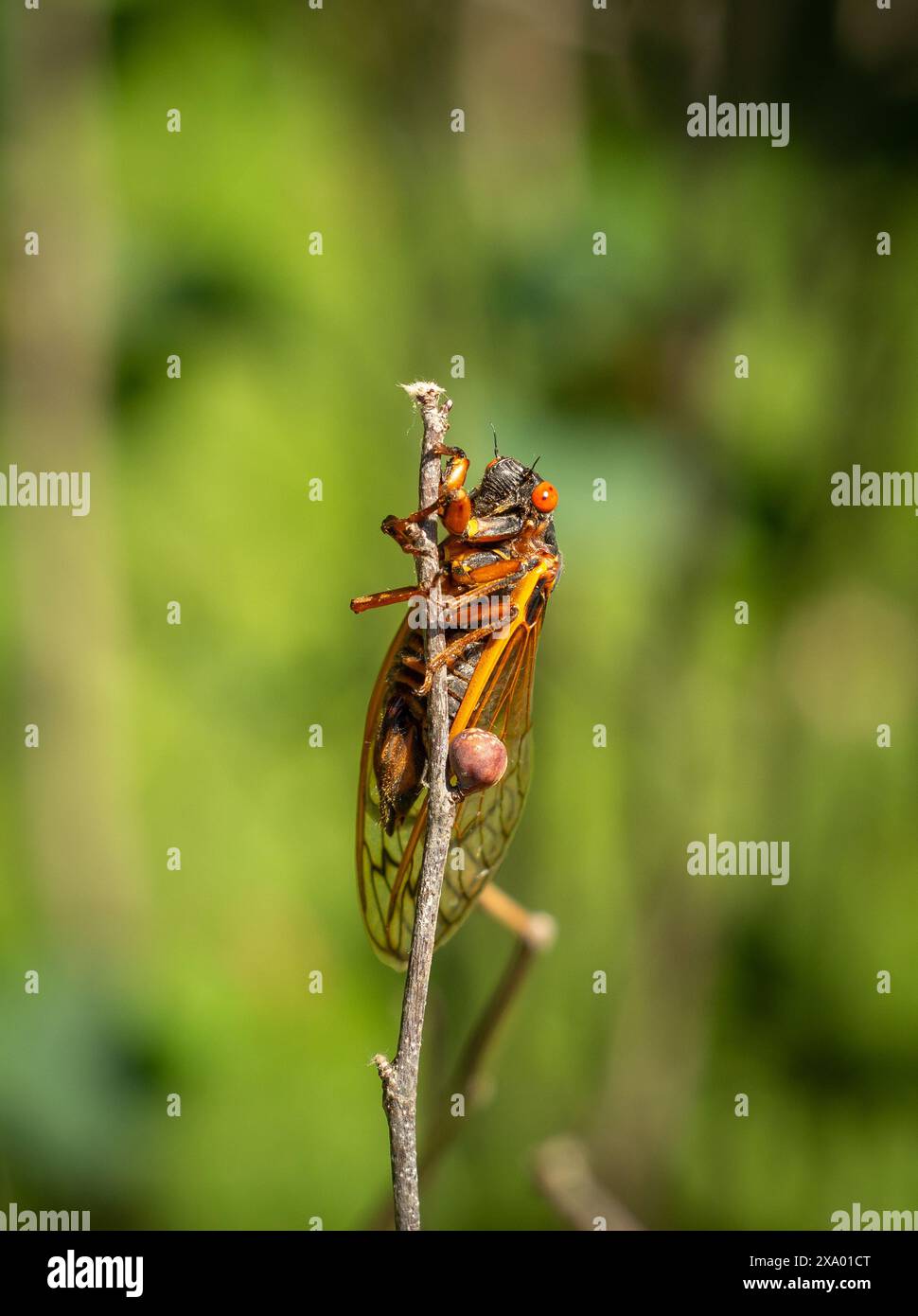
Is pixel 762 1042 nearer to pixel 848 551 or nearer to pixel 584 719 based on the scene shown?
pixel 584 719

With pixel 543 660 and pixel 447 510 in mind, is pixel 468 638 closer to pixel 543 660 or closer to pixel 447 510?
pixel 447 510

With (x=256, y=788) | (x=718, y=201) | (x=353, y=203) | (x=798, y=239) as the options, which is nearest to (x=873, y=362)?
(x=798, y=239)

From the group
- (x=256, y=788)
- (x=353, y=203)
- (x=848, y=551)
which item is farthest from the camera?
(x=353, y=203)

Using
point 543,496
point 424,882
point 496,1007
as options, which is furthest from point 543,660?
point 424,882

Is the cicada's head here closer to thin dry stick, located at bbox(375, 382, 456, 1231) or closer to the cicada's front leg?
the cicada's front leg

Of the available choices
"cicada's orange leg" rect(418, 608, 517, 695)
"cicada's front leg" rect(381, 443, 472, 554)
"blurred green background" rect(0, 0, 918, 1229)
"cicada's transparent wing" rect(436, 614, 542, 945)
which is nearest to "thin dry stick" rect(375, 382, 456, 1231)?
"cicada's front leg" rect(381, 443, 472, 554)

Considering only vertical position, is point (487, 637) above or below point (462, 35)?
below

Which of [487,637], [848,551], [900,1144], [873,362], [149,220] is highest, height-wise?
[149,220]
